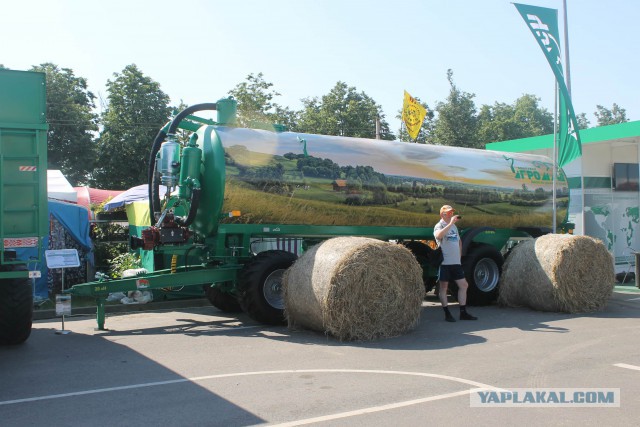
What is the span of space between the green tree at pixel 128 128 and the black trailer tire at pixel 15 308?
2415 centimetres

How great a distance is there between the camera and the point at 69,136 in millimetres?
32188

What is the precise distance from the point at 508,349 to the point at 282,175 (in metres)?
4.60

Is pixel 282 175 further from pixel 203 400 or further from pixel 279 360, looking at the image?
pixel 203 400

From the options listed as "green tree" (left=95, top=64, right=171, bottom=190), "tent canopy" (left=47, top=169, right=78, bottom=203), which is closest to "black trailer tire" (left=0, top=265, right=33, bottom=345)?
"tent canopy" (left=47, top=169, right=78, bottom=203)

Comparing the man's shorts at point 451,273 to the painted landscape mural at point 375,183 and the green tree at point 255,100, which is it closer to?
the painted landscape mural at point 375,183

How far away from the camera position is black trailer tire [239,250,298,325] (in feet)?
31.0

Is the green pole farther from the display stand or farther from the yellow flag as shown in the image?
the yellow flag

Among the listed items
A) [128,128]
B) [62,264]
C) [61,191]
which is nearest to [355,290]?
[62,264]

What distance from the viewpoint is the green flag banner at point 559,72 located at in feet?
43.9

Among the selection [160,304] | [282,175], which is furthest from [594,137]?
[160,304]

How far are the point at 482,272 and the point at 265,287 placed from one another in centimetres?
496

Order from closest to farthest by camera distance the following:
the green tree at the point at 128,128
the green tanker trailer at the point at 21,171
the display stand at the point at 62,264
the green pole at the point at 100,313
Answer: the green tanker trailer at the point at 21,171 < the display stand at the point at 62,264 < the green pole at the point at 100,313 < the green tree at the point at 128,128

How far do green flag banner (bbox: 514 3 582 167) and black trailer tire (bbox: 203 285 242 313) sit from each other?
8.05 metres

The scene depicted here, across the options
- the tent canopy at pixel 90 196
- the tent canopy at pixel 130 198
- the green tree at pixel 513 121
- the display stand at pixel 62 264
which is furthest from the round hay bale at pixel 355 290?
the green tree at pixel 513 121
